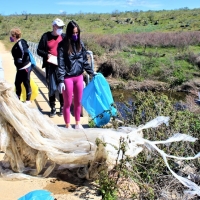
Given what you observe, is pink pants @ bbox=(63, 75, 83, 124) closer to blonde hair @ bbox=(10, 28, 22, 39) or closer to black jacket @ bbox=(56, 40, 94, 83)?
black jacket @ bbox=(56, 40, 94, 83)

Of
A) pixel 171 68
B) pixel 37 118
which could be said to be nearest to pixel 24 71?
pixel 37 118

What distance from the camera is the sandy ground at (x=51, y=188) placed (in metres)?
3.74

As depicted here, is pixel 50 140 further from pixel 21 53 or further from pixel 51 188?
pixel 21 53

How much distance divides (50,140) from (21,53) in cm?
254

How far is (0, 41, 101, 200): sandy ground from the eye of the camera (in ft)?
12.3

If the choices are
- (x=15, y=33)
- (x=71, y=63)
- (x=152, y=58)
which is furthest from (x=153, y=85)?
(x=71, y=63)

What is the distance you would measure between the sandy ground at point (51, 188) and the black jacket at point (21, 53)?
8.30ft

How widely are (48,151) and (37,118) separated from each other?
369 millimetres

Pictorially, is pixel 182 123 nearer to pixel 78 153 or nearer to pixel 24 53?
pixel 78 153

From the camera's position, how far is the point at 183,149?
3871 millimetres

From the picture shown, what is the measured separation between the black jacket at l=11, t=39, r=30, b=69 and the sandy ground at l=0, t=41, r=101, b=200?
8.30 feet

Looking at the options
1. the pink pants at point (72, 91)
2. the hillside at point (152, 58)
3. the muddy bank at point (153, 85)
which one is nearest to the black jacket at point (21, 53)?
the pink pants at point (72, 91)

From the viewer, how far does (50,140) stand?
12.8 feet

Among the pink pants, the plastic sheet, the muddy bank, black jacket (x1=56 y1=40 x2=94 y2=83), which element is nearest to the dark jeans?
the pink pants
